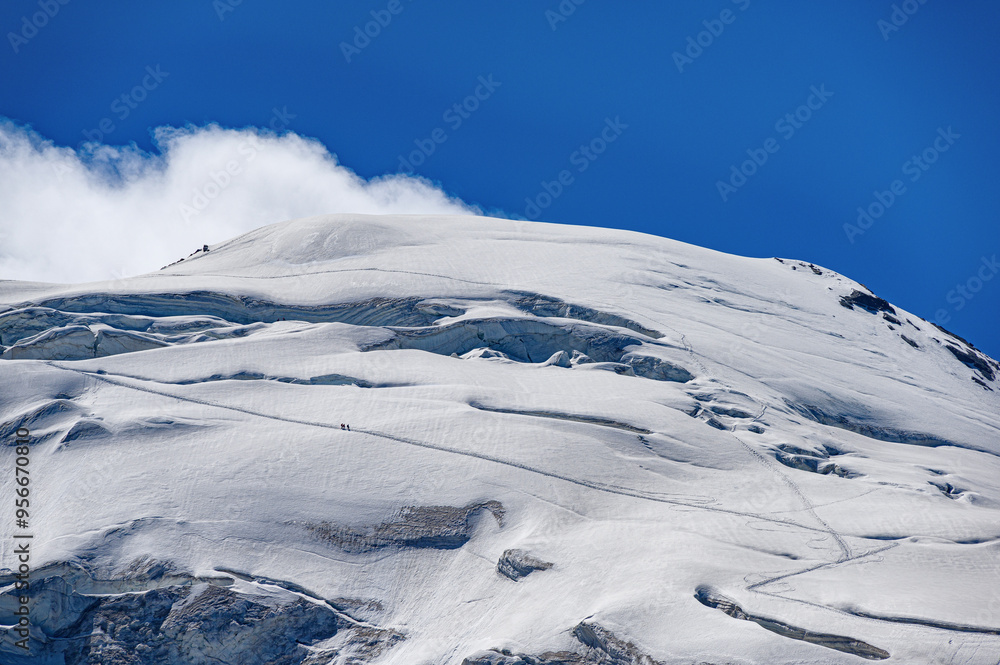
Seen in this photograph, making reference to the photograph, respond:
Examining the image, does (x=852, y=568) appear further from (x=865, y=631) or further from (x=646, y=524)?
(x=646, y=524)

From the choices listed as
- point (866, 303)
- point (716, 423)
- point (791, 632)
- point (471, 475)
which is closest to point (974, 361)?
point (866, 303)

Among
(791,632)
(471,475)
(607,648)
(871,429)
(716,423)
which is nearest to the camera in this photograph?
(791,632)

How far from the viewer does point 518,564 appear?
62.5 feet

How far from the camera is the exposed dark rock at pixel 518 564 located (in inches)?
742

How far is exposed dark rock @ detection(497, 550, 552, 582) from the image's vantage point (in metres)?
18.8

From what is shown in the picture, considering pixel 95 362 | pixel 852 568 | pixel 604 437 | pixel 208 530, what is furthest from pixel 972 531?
pixel 95 362

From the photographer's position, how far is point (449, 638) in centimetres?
1791

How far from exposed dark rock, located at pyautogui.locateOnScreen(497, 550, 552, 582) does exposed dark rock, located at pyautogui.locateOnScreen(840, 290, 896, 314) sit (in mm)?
27149

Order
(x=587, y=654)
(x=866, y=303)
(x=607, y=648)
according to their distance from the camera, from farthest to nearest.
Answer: (x=866, y=303), (x=587, y=654), (x=607, y=648)

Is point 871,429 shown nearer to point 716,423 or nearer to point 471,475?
point 716,423

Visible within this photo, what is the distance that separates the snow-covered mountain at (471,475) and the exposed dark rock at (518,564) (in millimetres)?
71

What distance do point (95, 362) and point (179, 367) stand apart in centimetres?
260

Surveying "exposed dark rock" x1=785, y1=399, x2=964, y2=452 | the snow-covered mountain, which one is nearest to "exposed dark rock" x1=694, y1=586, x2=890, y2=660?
the snow-covered mountain

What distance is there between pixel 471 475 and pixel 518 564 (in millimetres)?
3485
